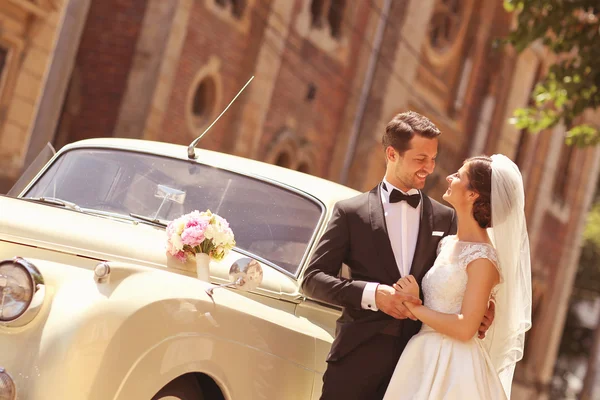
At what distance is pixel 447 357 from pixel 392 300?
0.35 m

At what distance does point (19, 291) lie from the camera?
12.5 ft

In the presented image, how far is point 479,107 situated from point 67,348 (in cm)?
2839

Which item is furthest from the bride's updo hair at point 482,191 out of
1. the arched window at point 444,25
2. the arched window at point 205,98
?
the arched window at point 444,25

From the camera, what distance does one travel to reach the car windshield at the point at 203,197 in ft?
16.8

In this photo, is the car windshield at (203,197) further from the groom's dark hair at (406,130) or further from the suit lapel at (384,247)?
the groom's dark hair at (406,130)

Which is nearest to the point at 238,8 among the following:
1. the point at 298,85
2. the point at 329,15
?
the point at 298,85

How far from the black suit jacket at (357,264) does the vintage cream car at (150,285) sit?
0.91 feet

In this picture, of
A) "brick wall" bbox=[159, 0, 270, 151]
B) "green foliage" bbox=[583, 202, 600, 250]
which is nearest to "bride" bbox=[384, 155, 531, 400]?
"brick wall" bbox=[159, 0, 270, 151]

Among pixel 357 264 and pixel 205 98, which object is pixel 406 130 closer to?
pixel 357 264

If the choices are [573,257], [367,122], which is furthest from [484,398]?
[573,257]

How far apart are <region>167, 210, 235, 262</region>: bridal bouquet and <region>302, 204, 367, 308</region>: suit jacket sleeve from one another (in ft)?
1.30

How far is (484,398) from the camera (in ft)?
14.1

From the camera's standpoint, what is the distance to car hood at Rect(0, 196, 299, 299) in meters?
4.28

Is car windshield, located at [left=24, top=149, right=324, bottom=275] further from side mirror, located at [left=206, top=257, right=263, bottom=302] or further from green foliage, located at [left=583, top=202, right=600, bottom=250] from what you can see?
green foliage, located at [left=583, top=202, right=600, bottom=250]
